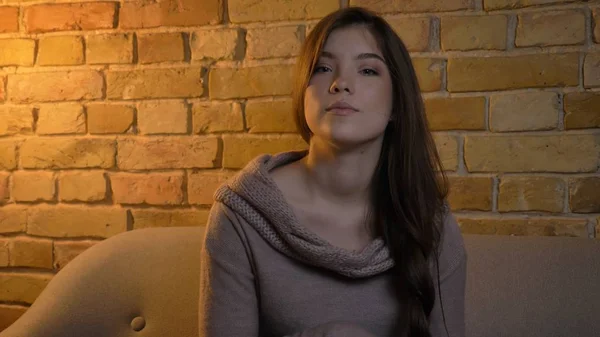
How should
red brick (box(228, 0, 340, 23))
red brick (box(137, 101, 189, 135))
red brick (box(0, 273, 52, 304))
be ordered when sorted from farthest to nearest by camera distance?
1. red brick (box(0, 273, 52, 304))
2. red brick (box(137, 101, 189, 135))
3. red brick (box(228, 0, 340, 23))

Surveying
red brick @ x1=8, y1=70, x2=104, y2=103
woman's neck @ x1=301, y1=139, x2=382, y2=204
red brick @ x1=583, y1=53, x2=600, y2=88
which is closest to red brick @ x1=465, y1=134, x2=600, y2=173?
red brick @ x1=583, y1=53, x2=600, y2=88

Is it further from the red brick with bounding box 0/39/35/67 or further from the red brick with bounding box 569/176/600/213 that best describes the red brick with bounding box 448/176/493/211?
the red brick with bounding box 0/39/35/67

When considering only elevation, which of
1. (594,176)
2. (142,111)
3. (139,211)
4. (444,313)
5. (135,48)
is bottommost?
(444,313)

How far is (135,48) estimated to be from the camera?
5.24 feet

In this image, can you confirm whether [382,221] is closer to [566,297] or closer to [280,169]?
[280,169]

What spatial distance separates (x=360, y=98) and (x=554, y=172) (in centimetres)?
56

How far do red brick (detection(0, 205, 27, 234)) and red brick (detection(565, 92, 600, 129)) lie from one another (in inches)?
53.4

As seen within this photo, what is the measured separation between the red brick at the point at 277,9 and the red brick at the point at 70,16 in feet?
1.07

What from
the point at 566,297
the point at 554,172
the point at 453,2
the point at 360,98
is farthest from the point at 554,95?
the point at 360,98

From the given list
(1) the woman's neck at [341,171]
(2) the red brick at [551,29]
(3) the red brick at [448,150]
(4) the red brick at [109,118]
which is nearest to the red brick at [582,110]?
(2) the red brick at [551,29]

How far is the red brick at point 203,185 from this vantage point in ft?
5.12

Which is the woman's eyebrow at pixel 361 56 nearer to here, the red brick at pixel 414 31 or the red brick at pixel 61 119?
the red brick at pixel 414 31

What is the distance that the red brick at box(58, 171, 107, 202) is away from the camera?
1.63m

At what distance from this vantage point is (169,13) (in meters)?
1.57
